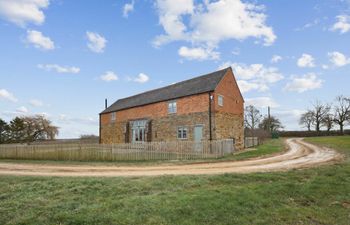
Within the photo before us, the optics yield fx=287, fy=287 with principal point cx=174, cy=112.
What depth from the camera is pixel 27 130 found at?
189 feet

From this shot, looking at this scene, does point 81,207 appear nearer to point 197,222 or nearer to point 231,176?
point 197,222

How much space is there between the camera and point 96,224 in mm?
6266

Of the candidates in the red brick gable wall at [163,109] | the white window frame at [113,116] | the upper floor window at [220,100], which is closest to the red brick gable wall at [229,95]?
the upper floor window at [220,100]

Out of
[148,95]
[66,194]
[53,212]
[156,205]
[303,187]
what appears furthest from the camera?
[148,95]

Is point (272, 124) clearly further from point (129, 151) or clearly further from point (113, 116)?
point (129, 151)

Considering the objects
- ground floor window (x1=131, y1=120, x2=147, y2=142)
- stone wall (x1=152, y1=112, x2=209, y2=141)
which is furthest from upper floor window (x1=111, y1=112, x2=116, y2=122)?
stone wall (x1=152, y1=112, x2=209, y2=141)

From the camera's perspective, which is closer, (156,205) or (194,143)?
(156,205)

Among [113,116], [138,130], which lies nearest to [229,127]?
[138,130]

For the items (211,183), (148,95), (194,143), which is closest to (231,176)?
(211,183)

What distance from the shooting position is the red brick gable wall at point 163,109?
27572 millimetres

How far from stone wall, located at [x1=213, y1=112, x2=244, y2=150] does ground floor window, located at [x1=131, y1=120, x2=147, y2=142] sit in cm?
1011

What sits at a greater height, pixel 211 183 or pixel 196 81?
pixel 196 81

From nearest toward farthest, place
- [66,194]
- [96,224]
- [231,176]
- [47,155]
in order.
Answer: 1. [96,224]
2. [66,194]
3. [231,176]
4. [47,155]

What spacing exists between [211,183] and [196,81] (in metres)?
22.3
